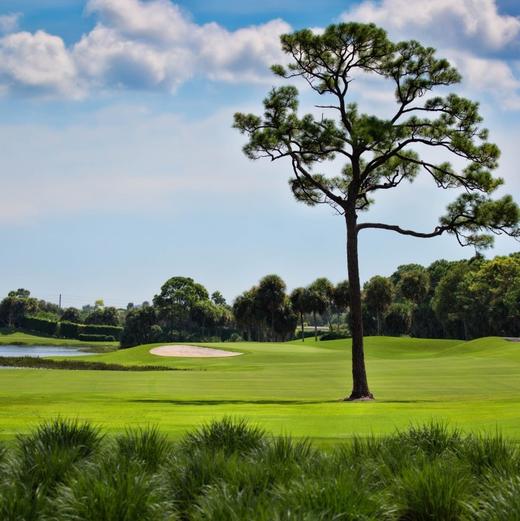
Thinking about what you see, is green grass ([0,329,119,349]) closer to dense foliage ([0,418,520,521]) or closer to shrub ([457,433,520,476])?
dense foliage ([0,418,520,521])

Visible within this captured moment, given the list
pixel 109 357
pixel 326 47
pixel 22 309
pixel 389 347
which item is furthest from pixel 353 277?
pixel 22 309

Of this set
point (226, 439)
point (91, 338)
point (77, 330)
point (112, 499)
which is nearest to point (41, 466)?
point (112, 499)

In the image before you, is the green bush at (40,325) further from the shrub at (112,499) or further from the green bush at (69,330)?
the shrub at (112,499)

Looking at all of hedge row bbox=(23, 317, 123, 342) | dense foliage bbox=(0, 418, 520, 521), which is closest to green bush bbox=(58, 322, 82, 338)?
hedge row bbox=(23, 317, 123, 342)

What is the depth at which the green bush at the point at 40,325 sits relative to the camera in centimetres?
17112

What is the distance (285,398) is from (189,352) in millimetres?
41611

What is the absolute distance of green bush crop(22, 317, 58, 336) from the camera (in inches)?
6737

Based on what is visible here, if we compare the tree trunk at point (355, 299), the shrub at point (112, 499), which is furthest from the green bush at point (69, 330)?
the shrub at point (112, 499)

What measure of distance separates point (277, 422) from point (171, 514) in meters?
7.60

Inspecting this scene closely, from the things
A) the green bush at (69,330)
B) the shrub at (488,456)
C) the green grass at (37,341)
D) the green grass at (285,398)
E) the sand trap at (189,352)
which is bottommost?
the green grass at (285,398)

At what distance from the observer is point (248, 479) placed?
6.89m

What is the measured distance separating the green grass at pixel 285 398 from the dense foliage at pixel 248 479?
1.84 meters

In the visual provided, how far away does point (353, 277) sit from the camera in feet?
87.6

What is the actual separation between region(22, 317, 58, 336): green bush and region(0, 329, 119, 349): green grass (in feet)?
6.21
